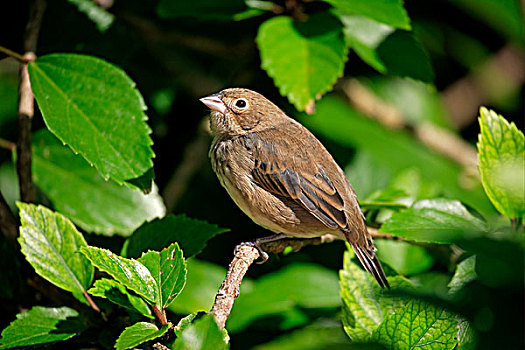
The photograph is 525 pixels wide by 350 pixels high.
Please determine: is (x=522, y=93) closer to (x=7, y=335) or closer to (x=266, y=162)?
(x=266, y=162)

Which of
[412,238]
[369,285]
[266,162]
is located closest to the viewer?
[412,238]

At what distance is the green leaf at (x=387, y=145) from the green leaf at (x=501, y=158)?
1.79 m

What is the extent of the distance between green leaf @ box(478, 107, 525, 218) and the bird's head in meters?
1.33

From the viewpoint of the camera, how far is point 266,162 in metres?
3.25

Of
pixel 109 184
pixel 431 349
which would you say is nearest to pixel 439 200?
pixel 431 349

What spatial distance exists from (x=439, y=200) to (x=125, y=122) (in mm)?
1465

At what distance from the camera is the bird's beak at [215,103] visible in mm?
3580

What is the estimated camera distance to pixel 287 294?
126 inches

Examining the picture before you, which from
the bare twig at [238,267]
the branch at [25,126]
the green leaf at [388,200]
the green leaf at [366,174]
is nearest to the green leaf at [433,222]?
the green leaf at [388,200]

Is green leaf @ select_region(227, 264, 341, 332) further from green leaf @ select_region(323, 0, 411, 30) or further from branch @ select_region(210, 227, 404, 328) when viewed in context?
green leaf @ select_region(323, 0, 411, 30)

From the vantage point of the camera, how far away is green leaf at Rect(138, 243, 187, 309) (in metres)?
2.12

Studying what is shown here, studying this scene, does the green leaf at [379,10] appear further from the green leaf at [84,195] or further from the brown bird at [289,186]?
the green leaf at [84,195]

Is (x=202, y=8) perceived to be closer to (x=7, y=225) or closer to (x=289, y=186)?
(x=289, y=186)

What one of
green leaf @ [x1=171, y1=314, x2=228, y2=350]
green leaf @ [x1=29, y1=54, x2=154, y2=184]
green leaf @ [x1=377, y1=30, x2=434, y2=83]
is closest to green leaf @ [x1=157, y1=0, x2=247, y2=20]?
green leaf @ [x1=29, y1=54, x2=154, y2=184]
